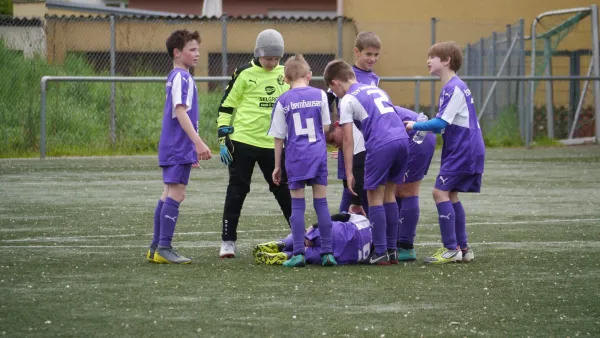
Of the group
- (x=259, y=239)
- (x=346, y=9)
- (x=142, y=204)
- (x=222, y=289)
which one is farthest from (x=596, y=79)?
(x=222, y=289)

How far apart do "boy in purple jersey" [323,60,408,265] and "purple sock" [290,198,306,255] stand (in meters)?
0.39

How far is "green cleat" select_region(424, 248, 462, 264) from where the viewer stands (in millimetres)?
8438

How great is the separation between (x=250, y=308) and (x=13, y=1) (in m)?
29.2

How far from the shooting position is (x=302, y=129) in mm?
8320

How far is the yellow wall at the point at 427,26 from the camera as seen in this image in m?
24.6

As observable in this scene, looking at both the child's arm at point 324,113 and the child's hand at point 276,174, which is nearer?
the child's arm at point 324,113

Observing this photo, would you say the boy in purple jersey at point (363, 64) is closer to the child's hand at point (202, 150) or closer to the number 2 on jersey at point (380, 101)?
the number 2 on jersey at point (380, 101)

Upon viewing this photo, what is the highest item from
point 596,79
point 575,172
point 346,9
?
point 346,9

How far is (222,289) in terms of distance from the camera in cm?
716

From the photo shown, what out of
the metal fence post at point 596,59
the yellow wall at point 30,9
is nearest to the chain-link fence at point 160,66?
the metal fence post at point 596,59

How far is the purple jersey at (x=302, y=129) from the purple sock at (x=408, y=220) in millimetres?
876

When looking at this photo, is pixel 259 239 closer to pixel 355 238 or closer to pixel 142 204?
pixel 355 238

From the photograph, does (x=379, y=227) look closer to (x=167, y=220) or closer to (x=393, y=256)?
(x=393, y=256)

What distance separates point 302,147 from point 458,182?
116 centimetres
